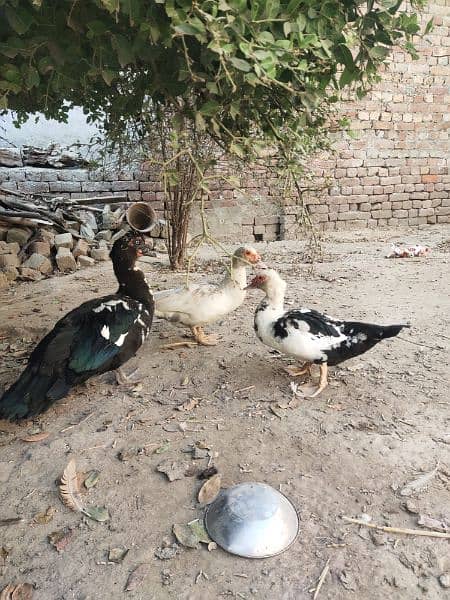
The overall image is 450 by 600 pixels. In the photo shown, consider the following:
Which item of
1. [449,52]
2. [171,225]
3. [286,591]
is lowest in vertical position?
[286,591]

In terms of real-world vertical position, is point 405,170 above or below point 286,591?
above

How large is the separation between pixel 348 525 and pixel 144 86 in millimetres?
2494

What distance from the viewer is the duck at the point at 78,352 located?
2.81 metres

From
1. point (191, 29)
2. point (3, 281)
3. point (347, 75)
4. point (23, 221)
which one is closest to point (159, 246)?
point (23, 221)

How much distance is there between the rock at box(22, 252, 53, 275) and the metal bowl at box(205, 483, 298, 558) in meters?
5.15

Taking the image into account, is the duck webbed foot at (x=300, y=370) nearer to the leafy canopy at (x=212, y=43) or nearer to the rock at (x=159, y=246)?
the leafy canopy at (x=212, y=43)

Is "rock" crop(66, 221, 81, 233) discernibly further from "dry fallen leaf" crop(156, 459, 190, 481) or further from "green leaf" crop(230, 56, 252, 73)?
"green leaf" crop(230, 56, 252, 73)

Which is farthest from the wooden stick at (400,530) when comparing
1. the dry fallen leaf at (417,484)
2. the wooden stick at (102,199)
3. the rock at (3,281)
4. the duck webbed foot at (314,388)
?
the wooden stick at (102,199)

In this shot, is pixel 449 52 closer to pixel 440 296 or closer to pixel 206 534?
pixel 440 296

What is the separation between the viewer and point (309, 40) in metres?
1.70

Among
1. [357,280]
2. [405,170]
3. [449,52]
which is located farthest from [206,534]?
[449,52]

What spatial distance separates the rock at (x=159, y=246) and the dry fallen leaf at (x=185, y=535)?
6203mm

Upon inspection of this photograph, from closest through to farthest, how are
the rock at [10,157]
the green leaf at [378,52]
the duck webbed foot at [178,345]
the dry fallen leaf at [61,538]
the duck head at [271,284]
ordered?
the green leaf at [378,52] < the dry fallen leaf at [61,538] < the duck head at [271,284] < the duck webbed foot at [178,345] < the rock at [10,157]

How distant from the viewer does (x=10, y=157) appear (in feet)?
27.4
